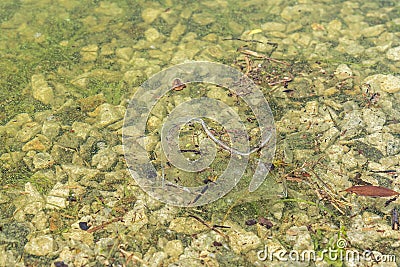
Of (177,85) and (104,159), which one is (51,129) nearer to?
(104,159)

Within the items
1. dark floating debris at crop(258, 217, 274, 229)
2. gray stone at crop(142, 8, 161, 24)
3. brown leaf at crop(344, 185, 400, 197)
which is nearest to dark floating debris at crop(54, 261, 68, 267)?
dark floating debris at crop(258, 217, 274, 229)

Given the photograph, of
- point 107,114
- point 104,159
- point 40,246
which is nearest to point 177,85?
point 107,114

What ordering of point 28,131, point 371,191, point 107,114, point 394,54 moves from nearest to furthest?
1. point 371,191
2. point 28,131
3. point 107,114
4. point 394,54

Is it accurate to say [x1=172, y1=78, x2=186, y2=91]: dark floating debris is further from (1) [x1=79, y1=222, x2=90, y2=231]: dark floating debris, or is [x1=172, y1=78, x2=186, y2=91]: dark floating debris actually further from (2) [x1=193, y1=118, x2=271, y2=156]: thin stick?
(1) [x1=79, y1=222, x2=90, y2=231]: dark floating debris

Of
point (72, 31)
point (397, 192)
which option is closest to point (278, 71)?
point (397, 192)

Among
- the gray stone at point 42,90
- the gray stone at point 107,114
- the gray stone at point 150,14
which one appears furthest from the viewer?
the gray stone at point 150,14

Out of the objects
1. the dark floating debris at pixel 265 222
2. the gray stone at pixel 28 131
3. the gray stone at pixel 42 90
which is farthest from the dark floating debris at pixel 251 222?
the gray stone at pixel 42 90

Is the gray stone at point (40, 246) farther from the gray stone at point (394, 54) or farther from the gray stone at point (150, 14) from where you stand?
the gray stone at point (394, 54)

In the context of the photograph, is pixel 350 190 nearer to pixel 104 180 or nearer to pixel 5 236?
pixel 104 180

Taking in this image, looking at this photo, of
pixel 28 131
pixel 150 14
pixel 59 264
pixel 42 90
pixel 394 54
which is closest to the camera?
pixel 59 264
